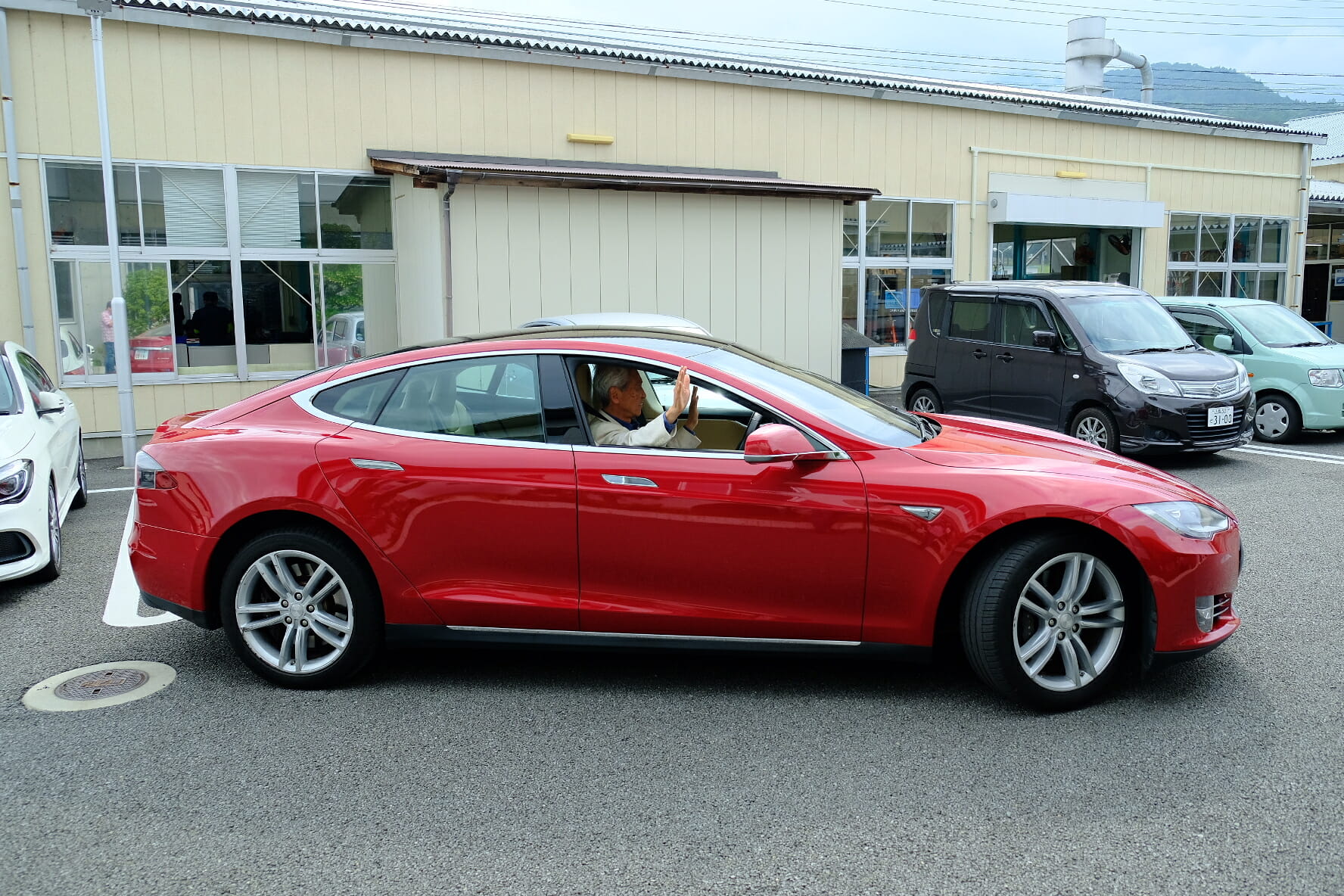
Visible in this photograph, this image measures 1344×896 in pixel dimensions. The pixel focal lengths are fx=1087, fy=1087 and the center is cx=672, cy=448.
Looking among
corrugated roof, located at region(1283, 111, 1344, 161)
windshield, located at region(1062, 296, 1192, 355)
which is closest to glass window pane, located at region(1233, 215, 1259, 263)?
corrugated roof, located at region(1283, 111, 1344, 161)

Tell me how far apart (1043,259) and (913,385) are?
1036 cm

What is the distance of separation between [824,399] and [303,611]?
2.36 metres

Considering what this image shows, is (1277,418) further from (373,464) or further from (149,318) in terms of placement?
(149,318)

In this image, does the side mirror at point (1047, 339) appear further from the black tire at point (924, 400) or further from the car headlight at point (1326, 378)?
the car headlight at point (1326, 378)

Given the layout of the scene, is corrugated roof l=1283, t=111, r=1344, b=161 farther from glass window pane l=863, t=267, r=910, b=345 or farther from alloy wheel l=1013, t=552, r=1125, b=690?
alloy wheel l=1013, t=552, r=1125, b=690

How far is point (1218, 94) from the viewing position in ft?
480

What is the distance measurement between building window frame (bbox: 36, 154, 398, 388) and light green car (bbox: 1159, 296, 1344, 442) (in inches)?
382

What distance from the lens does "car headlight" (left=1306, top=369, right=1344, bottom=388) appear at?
11656 millimetres

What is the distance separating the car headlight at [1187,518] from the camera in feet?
13.5

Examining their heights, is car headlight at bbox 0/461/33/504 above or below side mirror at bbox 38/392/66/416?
below

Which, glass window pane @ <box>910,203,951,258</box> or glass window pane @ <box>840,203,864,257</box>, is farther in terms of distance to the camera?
glass window pane @ <box>910,203,951,258</box>

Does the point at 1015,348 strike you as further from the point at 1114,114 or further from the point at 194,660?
the point at 1114,114

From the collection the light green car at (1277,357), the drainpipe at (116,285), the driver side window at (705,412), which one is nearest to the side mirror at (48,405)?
the drainpipe at (116,285)

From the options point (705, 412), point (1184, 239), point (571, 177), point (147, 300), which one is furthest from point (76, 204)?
point (1184, 239)
